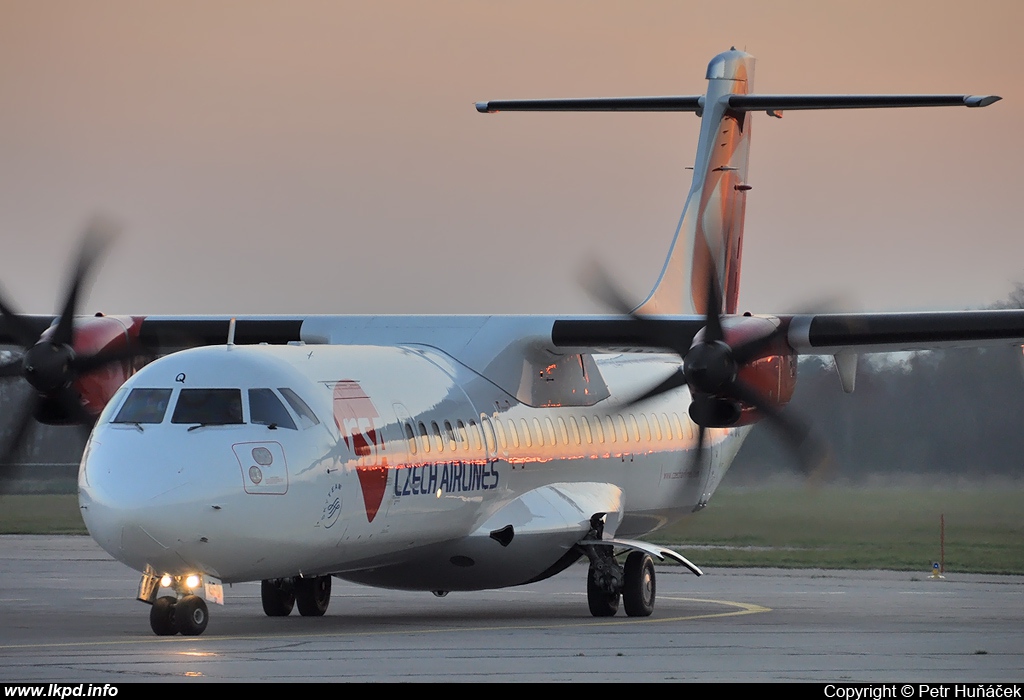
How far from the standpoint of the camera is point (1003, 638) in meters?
14.8

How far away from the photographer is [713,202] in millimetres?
23453

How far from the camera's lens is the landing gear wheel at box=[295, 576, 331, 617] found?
58.5ft

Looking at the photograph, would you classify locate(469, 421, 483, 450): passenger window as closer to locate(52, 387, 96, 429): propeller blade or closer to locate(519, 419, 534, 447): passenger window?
locate(519, 419, 534, 447): passenger window

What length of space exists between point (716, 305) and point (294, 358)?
496 cm

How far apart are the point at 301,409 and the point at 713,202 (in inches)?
416

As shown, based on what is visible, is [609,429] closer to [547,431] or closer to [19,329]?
[547,431]

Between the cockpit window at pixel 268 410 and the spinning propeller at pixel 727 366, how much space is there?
4.97 metres

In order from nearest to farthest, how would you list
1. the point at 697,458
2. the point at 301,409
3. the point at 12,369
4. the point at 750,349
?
the point at 301,409, the point at 750,349, the point at 12,369, the point at 697,458

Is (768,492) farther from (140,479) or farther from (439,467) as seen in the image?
(140,479)

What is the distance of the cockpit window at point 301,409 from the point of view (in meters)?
14.4

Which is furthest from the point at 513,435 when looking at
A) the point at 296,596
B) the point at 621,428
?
the point at 296,596

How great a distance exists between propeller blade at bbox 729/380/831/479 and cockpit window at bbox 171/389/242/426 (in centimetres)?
593
